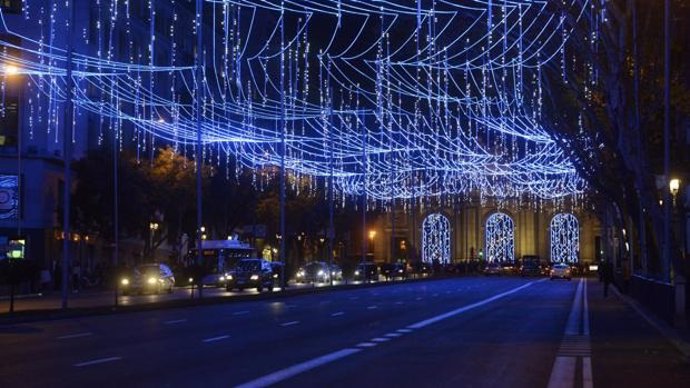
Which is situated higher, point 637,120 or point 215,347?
point 637,120

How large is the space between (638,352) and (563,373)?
4304 mm

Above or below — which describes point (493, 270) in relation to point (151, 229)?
below

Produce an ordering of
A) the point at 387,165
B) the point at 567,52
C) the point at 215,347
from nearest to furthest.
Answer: the point at 215,347
the point at 567,52
the point at 387,165

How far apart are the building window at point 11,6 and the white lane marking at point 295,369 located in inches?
1652

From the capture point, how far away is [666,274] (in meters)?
30.1

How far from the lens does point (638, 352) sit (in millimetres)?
19188

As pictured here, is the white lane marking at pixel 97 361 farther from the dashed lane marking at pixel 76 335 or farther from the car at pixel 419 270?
the car at pixel 419 270

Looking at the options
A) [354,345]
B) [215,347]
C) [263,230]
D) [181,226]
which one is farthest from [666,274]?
[181,226]

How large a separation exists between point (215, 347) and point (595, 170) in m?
30.1

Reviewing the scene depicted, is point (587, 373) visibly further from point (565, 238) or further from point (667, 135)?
point (565, 238)

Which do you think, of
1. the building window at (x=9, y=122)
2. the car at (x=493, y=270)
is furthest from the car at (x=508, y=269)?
the building window at (x=9, y=122)

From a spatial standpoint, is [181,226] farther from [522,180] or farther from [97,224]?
[522,180]

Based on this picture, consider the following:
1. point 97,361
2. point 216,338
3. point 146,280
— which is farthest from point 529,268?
point 97,361

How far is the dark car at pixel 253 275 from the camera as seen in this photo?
53812 millimetres
